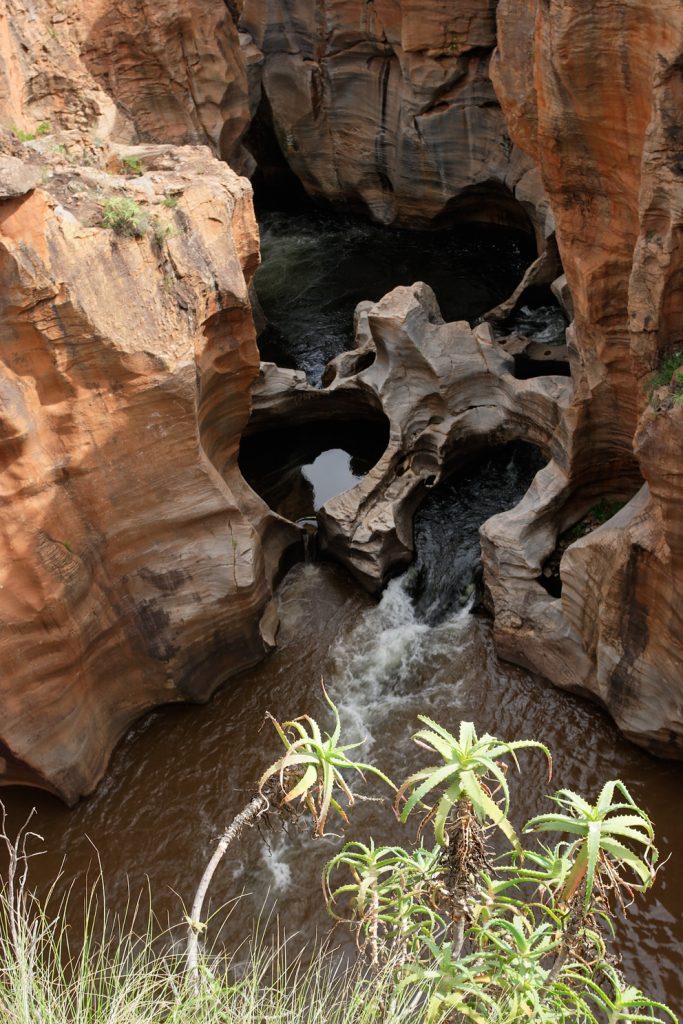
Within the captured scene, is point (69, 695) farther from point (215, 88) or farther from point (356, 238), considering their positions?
point (356, 238)

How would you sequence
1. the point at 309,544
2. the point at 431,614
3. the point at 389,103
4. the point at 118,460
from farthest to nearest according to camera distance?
the point at 389,103 < the point at 309,544 < the point at 431,614 < the point at 118,460

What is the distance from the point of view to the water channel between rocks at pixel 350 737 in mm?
7980

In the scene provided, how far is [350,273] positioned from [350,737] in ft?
35.9

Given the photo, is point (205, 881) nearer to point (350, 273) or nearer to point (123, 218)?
point (123, 218)

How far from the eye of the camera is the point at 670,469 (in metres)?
7.19

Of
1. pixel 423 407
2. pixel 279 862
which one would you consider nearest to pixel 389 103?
pixel 423 407

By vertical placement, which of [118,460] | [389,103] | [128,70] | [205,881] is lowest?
[118,460]

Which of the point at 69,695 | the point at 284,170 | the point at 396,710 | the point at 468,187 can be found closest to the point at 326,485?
the point at 396,710

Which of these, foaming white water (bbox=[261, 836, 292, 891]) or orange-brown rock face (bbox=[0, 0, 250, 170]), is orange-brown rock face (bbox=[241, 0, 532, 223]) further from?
foaming white water (bbox=[261, 836, 292, 891])

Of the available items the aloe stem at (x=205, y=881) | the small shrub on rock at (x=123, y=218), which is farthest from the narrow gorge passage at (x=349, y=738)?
the small shrub on rock at (x=123, y=218)

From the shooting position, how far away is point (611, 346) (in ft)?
29.9

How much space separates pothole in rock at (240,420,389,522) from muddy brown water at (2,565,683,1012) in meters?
2.17

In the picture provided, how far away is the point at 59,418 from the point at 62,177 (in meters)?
2.22

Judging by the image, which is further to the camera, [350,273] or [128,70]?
[350,273]
